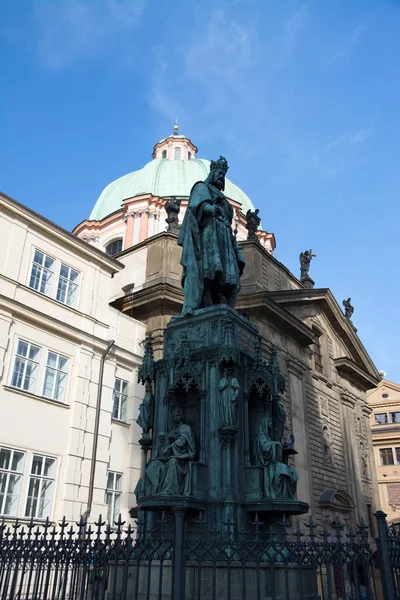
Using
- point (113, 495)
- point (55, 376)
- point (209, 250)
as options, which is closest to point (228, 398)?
point (209, 250)

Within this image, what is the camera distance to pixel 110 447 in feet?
66.0

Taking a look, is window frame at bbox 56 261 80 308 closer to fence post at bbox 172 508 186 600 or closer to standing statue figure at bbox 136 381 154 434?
standing statue figure at bbox 136 381 154 434

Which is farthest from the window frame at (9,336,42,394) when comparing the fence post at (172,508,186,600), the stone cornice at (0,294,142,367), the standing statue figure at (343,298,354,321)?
the standing statue figure at (343,298,354,321)

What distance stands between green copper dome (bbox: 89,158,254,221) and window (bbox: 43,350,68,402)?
2000 centimetres

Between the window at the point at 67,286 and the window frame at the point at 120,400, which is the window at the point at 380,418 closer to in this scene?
the window frame at the point at 120,400

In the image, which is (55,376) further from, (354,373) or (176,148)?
(176,148)

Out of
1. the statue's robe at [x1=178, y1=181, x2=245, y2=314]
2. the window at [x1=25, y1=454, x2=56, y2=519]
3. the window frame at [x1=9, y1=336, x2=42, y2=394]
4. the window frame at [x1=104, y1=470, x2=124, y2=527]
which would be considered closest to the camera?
the statue's robe at [x1=178, y1=181, x2=245, y2=314]

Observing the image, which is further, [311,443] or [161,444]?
[311,443]

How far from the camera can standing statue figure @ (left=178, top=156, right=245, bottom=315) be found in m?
8.55

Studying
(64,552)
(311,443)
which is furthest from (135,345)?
(64,552)

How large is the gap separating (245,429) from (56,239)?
1454 cm

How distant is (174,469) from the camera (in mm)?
6668

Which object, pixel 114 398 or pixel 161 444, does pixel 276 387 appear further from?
pixel 114 398

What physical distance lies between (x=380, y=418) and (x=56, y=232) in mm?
41277
